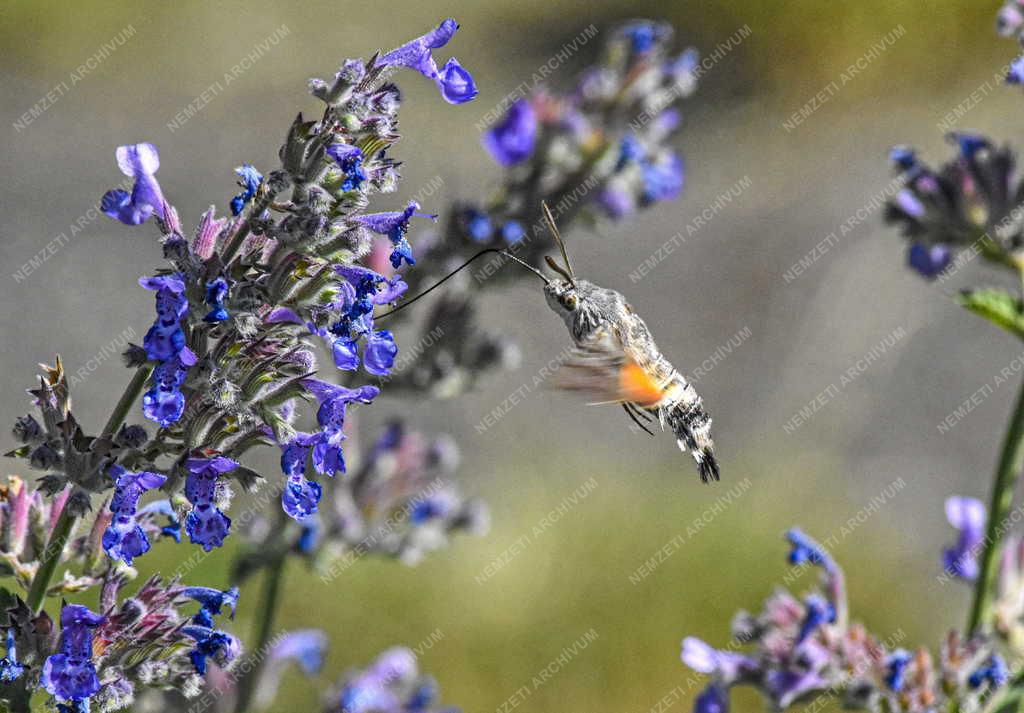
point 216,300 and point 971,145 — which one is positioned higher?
point 216,300

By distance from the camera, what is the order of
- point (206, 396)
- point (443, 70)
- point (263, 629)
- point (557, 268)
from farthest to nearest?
point (263, 629), point (557, 268), point (443, 70), point (206, 396)

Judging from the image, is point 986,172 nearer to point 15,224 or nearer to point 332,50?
point 15,224

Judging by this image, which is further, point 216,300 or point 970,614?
point 970,614

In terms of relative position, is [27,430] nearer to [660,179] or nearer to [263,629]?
[263,629]

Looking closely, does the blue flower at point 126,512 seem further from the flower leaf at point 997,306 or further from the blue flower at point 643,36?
the blue flower at point 643,36

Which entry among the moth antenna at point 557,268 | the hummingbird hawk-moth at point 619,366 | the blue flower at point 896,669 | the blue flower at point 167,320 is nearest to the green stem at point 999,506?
the blue flower at point 896,669

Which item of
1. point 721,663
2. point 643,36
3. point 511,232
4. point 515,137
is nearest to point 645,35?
point 643,36

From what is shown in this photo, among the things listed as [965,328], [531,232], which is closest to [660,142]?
[531,232]

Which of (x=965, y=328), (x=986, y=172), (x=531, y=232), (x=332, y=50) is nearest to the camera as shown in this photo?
(x=986, y=172)
